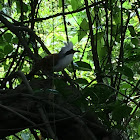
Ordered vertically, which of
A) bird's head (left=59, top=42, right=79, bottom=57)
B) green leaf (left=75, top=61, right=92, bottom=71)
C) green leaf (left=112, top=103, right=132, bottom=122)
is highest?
bird's head (left=59, top=42, right=79, bottom=57)

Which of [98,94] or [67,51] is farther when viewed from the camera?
[67,51]

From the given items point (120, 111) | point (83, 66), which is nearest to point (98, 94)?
→ point (120, 111)

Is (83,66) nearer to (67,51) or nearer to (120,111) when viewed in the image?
(67,51)

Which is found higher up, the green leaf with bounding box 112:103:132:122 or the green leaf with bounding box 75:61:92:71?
the green leaf with bounding box 75:61:92:71

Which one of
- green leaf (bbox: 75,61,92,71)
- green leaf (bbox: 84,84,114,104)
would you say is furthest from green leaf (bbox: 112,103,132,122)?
green leaf (bbox: 75,61,92,71)

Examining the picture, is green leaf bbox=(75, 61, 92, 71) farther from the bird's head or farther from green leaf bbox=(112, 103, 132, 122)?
green leaf bbox=(112, 103, 132, 122)

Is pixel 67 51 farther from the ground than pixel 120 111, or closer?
farther from the ground

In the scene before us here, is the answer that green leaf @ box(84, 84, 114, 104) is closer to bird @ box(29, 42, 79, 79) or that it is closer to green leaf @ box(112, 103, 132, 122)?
green leaf @ box(112, 103, 132, 122)

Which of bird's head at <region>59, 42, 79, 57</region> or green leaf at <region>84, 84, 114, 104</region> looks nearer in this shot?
green leaf at <region>84, 84, 114, 104</region>

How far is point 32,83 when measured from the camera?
0.77 meters

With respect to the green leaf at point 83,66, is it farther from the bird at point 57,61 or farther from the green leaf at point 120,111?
the green leaf at point 120,111

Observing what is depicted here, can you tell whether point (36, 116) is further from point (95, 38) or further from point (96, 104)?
point (95, 38)

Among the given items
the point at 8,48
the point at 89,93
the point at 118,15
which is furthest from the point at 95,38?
the point at 89,93

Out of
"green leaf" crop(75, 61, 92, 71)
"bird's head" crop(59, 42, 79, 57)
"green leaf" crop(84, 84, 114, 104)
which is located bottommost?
"green leaf" crop(84, 84, 114, 104)
